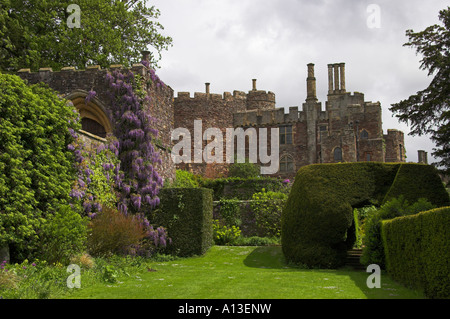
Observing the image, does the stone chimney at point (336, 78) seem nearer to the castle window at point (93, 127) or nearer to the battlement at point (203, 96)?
the battlement at point (203, 96)

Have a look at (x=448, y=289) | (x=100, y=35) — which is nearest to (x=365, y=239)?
(x=448, y=289)

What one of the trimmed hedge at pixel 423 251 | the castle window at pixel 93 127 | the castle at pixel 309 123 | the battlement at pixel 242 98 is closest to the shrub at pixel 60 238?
the castle window at pixel 93 127

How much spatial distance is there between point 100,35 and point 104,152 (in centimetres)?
1049

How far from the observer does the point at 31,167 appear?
11016mm

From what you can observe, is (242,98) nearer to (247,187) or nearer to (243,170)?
(243,170)

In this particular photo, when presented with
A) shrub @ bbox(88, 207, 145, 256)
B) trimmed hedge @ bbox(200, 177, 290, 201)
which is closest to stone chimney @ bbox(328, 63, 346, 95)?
trimmed hedge @ bbox(200, 177, 290, 201)

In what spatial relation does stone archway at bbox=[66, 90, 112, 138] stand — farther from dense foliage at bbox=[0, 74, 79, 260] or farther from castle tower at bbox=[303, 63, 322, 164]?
castle tower at bbox=[303, 63, 322, 164]

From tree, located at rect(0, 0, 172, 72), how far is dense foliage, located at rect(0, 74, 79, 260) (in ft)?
36.8

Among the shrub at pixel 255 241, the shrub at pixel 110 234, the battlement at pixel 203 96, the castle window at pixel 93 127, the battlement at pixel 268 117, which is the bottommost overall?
the shrub at pixel 255 241

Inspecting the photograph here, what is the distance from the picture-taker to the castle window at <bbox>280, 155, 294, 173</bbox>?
38000 mm

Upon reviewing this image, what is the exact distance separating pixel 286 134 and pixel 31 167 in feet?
95.7

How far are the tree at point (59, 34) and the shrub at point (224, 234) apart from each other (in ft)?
33.8

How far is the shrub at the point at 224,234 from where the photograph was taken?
65.0ft
